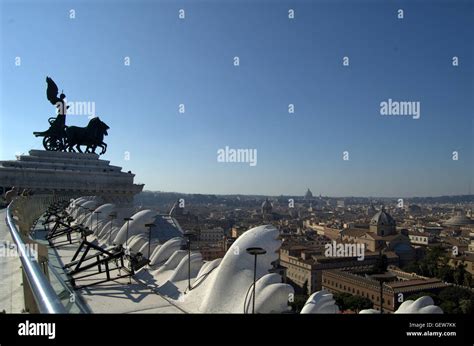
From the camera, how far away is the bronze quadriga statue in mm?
24469

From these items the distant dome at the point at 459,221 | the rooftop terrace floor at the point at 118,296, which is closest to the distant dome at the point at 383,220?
the distant dome at the point at 459,221

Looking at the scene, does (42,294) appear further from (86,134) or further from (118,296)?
(86,134)

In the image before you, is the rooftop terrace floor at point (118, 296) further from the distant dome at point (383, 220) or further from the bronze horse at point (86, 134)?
the distant dome at point (383, 220)

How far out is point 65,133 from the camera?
24984 mm

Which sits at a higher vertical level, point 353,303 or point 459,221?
point 459,221

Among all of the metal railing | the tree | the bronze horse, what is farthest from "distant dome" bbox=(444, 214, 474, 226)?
the metal railing

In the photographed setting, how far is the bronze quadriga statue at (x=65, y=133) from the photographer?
24469 millimetres
